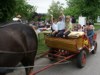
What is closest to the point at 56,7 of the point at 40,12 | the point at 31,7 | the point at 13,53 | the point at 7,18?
the point at 40,12

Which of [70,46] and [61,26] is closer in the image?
[70,46]

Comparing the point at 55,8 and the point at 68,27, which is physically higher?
the point at 55,8

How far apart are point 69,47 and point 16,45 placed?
257 cm

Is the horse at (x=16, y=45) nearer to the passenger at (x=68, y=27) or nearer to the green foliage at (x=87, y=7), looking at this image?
the passenger at (x=68, y=27)

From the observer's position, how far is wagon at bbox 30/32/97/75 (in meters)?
6.68

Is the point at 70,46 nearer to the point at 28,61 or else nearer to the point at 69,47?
the point at 69,47

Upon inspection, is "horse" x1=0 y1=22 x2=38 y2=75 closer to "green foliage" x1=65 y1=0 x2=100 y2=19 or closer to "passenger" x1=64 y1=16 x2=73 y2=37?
"passenger" x1=64 y1=16 x2=73 y2=37

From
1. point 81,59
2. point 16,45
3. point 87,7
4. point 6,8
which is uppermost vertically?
point 87,7

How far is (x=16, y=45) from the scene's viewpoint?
4570 millimetres

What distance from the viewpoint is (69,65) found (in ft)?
24.0

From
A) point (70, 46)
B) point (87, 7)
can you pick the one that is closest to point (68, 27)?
point (70, 46)

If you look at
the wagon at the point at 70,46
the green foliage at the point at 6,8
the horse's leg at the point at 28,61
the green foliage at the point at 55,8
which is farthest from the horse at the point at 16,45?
the green foliage at the point at 55,8

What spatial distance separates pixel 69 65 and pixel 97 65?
0.98 metres

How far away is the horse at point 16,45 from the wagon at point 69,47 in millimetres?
1471
